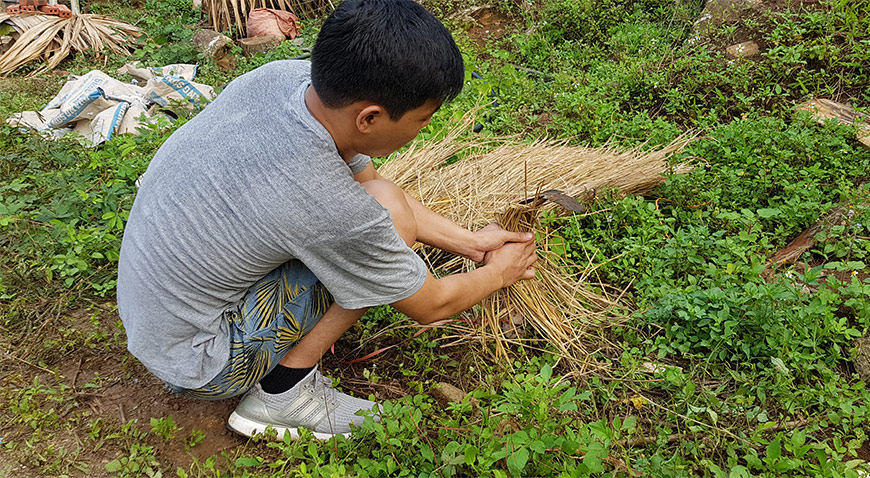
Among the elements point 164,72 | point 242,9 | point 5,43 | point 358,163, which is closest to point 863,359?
point 358,163

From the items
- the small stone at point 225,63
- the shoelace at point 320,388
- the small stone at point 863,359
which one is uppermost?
the small stone at point 863,359

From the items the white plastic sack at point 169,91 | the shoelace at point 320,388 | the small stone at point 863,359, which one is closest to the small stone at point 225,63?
the white plastic sack at point 169,91

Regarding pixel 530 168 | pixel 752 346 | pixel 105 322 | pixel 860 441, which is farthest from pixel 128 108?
pixel 860 441

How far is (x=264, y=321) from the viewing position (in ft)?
6.17

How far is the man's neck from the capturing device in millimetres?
1551

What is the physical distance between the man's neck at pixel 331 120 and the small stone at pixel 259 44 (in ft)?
15.4

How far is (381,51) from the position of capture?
1406 mm

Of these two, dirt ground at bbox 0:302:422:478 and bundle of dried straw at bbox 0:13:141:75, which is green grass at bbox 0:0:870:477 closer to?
dirt ground at bbox 0:302:422:478

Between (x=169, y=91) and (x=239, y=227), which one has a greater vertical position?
(x=239, y=227)

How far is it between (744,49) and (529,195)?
7.25 feet

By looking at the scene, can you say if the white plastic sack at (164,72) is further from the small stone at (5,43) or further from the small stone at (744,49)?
the small stone at (744,49)

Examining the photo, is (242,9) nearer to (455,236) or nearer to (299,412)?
(455,236)

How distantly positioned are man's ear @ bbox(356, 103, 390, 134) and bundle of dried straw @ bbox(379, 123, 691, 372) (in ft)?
3.29

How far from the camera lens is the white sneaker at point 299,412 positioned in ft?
6.72
